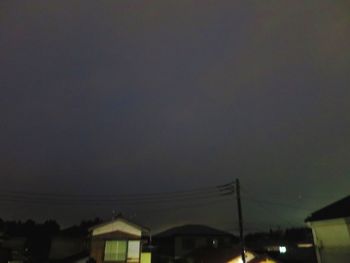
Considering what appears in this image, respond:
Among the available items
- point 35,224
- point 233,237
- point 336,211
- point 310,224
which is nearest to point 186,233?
point 233,237

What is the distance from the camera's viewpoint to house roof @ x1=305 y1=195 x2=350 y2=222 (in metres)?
25.0

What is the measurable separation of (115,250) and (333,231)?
2061 centimetres

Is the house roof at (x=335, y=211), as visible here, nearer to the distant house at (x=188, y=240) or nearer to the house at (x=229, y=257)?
the house at (x=229, y=257)

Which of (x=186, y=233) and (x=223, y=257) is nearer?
(x=223, y=257)

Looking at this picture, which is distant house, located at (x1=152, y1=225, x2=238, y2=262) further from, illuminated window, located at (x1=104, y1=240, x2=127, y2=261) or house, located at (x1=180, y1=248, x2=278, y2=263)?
illuminated window, located at (x1=104, y1=240, x2=127, y2=261)

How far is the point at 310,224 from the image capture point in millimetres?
28297

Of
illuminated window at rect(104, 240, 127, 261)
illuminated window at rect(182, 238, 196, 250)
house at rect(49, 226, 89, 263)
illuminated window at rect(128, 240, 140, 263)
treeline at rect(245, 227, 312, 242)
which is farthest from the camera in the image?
treeline at rect(245, 227, 312, 242)

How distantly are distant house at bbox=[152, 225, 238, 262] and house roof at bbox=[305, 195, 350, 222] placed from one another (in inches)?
813

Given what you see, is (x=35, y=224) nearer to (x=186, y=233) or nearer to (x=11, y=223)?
(x=11, y=223)

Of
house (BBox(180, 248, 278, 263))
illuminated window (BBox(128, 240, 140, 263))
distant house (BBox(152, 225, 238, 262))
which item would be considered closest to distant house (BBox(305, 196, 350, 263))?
house (BBox(180, 248, 278, 263))

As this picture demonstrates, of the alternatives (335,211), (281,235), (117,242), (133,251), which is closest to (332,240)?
(335,211)

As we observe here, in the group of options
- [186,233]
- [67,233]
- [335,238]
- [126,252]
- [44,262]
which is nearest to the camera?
[335,238]

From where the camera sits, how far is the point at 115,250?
31281 mm

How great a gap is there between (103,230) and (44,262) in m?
10.3
